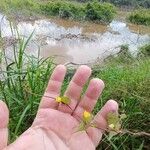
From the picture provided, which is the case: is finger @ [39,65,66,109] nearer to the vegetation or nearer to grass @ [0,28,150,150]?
grass @ [0,28,150,150]

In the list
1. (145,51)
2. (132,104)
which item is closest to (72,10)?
(145,51)

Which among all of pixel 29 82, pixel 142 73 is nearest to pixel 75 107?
pixel 29 82

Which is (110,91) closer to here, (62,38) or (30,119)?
(30,119)

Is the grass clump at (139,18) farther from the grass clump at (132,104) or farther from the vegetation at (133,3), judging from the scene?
the grass clump at (132,104)

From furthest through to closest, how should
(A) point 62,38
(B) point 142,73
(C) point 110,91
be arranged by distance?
(A) point 62,38 → (B) point 142,73 → (C) point 110,91

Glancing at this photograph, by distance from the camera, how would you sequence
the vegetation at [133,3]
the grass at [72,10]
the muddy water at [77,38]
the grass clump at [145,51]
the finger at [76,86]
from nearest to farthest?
the finger at [76,86] → the grass clump at [145,51] → the muddy water at [77,38] → the grass at [72,10] → the vegetation at [133,3]

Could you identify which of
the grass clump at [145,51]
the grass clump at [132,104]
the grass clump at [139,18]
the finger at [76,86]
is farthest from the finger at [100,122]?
the grass clump at [139,18]
